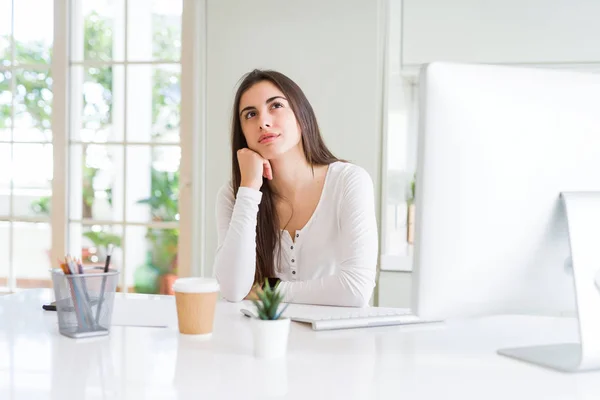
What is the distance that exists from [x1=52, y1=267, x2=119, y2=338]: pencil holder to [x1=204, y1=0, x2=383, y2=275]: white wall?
6.60 feet

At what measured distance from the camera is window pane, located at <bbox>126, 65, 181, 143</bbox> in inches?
141

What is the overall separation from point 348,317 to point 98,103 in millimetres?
2631

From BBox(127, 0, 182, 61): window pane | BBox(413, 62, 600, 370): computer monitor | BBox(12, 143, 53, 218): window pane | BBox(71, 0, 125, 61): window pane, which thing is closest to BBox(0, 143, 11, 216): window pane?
BBox(12, 143, 53, 218): window pane

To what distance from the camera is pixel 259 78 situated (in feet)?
7.25

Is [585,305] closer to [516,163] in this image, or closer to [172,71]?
[516,163]

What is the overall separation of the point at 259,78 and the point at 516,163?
124cm

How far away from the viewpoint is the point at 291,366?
1092mm

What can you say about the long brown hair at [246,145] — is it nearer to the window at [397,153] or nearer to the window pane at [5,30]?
the window at [397,153]

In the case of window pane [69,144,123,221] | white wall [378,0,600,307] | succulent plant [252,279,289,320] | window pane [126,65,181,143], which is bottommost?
succulent plant [252,279,289,320]

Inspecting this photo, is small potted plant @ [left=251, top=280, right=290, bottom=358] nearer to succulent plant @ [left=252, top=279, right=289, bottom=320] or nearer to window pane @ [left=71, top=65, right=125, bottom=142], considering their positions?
succulent plant @ [left=252, top=279, right=289, bottom=320]

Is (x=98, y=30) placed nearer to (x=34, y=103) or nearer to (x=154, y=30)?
(x=154, y=30)

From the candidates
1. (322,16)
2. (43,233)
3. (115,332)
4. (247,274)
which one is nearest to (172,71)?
(322,16)

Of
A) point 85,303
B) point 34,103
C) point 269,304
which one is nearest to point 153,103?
point 34,103

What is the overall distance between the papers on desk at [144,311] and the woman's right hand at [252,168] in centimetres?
44
